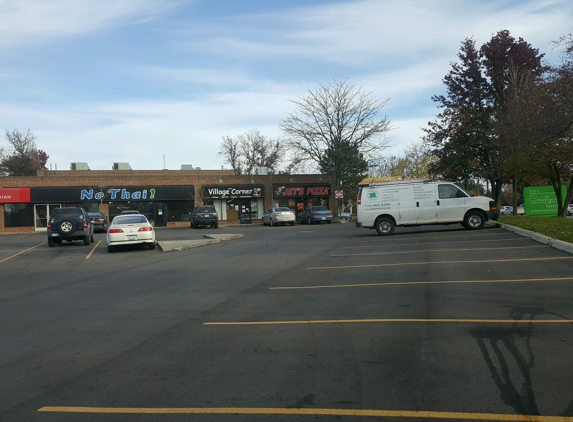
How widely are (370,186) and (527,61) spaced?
19153mm

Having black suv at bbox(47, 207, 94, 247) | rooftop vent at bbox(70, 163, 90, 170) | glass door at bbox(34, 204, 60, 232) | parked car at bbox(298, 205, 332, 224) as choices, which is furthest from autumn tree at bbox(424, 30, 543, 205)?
rooftop vent at bbox(70, 163, 90, 170)

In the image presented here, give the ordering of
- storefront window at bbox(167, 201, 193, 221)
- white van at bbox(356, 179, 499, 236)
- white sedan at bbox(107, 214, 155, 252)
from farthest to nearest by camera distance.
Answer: storefront window at bbox(167, 201, 193, 221)
white van at bbox(356, 179, 499, 236)
white sedan at bbox(107, 214, 155, 252)

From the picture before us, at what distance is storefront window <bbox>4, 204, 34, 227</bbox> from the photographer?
46.3 metres

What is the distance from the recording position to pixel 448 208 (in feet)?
74.5

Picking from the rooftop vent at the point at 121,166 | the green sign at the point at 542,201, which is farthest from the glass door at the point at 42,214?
the green sign at the point at 542,201

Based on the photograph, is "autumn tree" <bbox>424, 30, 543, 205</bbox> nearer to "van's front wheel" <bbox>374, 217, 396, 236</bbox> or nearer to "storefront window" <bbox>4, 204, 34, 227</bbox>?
"van's front wheel" <bbox>374, 217, 396, 236</bbox>

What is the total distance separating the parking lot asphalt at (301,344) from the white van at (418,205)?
30.0ft

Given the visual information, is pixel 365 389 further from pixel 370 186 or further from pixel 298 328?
pixel 370 186

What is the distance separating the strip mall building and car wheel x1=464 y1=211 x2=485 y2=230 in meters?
31.3

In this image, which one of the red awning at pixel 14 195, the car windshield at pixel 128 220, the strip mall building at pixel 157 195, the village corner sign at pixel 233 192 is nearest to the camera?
the car windshield at pixel 128 220

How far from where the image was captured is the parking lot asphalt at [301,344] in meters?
4.86

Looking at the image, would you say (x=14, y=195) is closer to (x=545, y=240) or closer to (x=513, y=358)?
(x=545, y=240)

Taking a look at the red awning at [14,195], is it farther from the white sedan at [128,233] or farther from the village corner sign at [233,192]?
the white sedan at [128,233]

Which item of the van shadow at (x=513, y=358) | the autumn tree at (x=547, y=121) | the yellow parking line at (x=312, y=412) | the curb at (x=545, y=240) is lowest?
the yellow parking line at (x=312, y=412)
